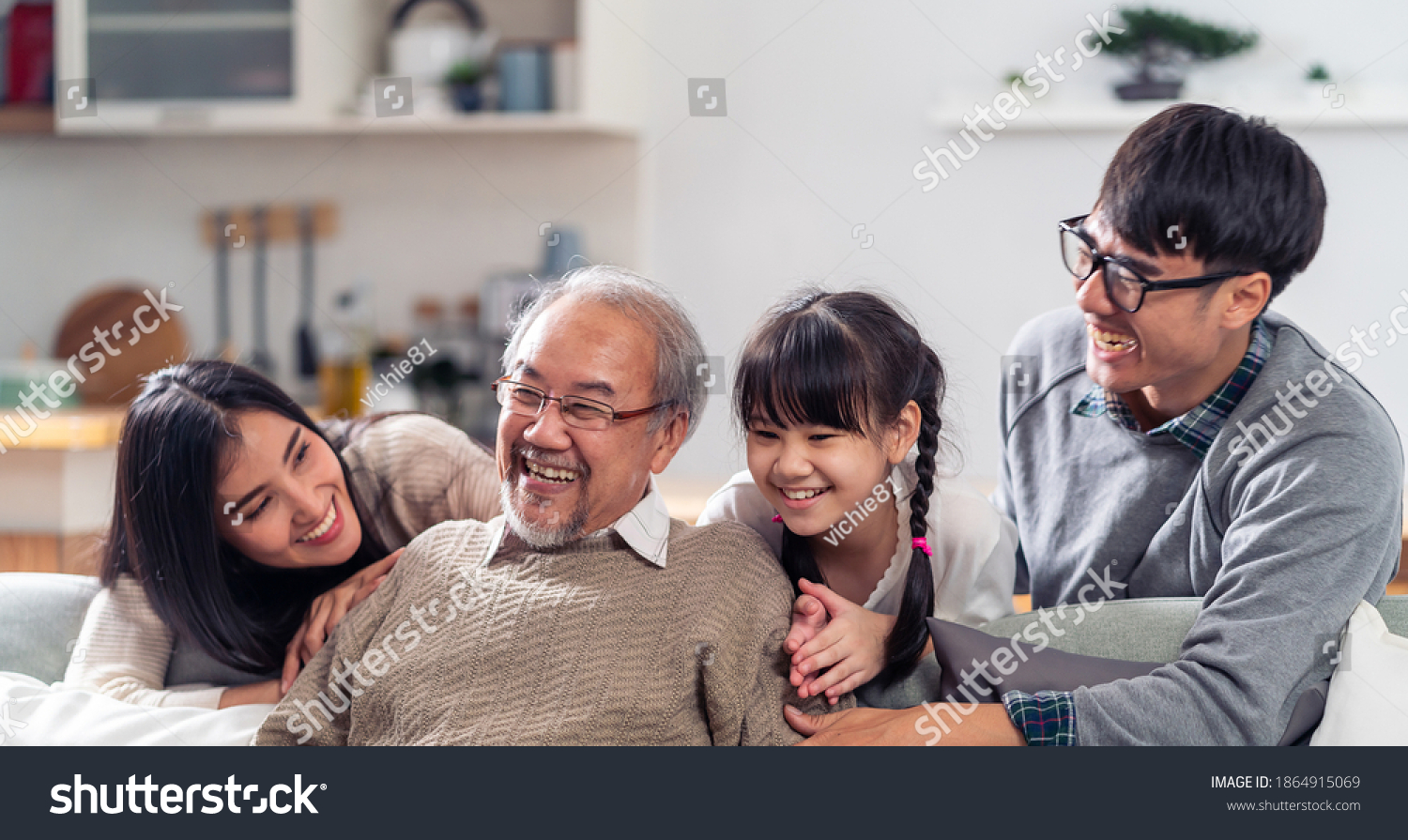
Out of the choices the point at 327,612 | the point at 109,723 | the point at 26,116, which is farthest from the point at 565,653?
the point at 26,116

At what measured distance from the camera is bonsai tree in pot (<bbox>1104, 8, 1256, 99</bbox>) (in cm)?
296

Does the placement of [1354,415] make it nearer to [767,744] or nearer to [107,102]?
[767,744]

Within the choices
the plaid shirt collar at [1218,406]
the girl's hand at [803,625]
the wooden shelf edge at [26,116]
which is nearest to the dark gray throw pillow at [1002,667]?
the girl's hand at [803,625]

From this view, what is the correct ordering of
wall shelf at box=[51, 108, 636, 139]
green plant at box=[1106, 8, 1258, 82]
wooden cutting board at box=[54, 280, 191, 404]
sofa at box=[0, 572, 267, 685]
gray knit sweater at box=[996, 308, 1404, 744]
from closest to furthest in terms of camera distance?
gray knit sweater at box=[996, 308, 1404, 744], sofa at box=[0, 572, 267, 685], green plant at box=[1106, 8, 1258, 82], wall shelf at box=[51, 108, 636, 139], wooden cutting board at box=[54, 280, 191, 404]

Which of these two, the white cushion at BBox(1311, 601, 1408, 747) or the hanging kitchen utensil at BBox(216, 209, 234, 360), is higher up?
the hanging kitchen utensil at BBox(216, 209, 234, 360)

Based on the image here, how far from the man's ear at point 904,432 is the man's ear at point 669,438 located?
0.27m

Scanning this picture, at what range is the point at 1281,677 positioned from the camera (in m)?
1.32

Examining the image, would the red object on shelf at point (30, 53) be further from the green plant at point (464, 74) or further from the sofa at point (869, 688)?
the sofa at point (869, 688)

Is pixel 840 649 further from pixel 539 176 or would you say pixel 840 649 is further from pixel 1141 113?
pixel 539 176

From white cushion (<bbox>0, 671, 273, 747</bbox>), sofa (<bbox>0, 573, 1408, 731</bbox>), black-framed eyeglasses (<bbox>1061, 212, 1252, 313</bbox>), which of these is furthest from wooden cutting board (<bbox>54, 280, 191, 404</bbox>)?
black-framed eyeglasses (<bbox>1061, 212, 1252, 313</bbox>)

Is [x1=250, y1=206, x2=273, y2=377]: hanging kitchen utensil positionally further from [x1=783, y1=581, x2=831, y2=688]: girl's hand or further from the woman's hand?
[x1=783, y1=581, x2=831, y2=688]: girl's hand

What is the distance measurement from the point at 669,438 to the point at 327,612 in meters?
0.56
